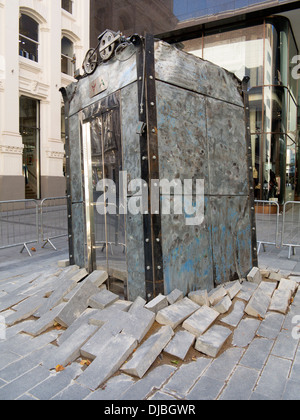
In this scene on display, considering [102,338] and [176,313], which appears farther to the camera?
[176,313]

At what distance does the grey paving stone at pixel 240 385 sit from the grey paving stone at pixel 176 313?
0.73 metres

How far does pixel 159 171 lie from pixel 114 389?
2.16m

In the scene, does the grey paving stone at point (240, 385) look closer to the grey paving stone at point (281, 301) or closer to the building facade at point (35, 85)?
the grey paving stone at point (281, 301)

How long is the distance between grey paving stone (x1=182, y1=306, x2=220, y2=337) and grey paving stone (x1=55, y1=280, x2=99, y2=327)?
4.02 feet

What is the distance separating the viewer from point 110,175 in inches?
169

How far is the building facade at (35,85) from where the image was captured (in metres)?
15.5

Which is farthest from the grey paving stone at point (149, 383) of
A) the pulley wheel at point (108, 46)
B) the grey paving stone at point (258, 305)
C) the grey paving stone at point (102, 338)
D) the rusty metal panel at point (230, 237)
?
the pulley wheel at point (108, 46)

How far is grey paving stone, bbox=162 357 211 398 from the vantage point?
2.43m

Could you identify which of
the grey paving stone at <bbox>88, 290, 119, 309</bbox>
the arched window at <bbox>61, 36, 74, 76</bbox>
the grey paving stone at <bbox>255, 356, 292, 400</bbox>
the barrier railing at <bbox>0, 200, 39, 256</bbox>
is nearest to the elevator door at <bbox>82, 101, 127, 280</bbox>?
the grey paving stone at <bbox>88, 290, 119, 309</bbox>

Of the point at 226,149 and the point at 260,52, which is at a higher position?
the point at 260,52

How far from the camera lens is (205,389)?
96.0 inches

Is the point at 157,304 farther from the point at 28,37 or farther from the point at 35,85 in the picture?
the point at 28,37

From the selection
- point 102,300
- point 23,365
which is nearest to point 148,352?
point 102,300
